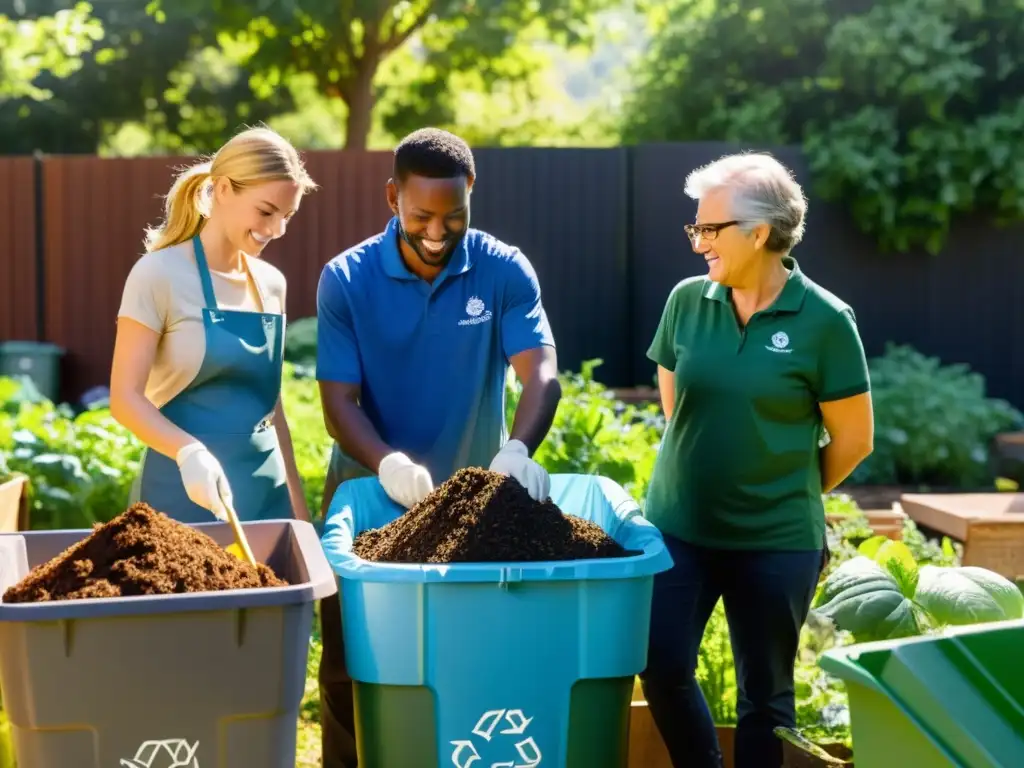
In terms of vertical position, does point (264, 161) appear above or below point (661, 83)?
below

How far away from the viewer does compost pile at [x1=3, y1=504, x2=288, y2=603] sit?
1984mm

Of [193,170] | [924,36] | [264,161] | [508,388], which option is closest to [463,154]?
[264,161]


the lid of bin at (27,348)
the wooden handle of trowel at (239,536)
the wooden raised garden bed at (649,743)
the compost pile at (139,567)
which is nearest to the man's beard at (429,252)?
the wooden handle of trowel at (239,536)

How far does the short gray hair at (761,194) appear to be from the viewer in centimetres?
275

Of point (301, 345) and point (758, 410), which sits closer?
point (758, 410)

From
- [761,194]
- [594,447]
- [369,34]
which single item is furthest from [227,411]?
[369,34]

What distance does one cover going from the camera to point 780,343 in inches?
108

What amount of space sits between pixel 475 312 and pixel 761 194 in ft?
2.33

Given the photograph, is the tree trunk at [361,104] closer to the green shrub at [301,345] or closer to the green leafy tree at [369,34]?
the green leafy tree at [369,34]

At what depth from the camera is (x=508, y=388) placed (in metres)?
4.90

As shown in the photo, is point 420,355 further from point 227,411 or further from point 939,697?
point 939,697

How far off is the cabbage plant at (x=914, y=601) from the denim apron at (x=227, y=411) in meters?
1.31

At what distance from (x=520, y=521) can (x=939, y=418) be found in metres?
6.37

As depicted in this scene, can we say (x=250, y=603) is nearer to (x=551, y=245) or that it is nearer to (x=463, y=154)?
(x=463, y=154)
